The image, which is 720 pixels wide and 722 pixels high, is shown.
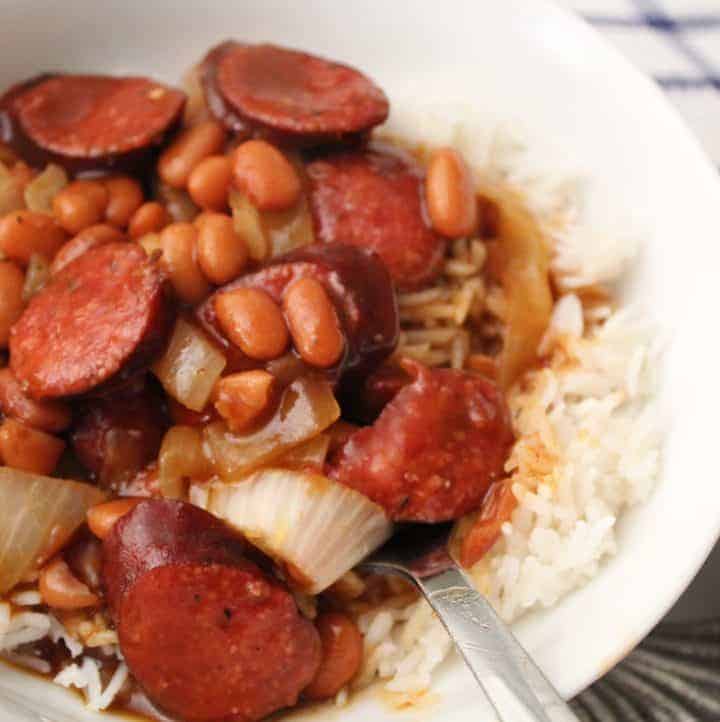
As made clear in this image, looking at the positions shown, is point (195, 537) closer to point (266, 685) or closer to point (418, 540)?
point (266, 685)

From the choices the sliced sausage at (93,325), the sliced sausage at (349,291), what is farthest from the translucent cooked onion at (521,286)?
the sliced sausage at (93,325)

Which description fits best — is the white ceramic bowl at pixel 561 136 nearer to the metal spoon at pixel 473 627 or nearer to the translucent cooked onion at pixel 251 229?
the metal spoon at pixel 473 627

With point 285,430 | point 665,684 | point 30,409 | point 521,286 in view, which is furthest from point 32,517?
point 665,684

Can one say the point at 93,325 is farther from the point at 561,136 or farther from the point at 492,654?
the point at 561,136

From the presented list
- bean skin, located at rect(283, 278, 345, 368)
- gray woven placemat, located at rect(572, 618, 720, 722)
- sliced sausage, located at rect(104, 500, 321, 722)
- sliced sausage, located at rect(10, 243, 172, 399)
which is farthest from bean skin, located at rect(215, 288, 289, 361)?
gray woven placemat, located at rect(572, 618, 720, 722)

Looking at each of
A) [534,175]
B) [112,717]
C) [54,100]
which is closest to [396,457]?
[112,717]

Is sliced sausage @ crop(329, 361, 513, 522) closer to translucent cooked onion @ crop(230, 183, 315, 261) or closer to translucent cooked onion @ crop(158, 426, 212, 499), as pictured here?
translucent cooked onion @ crop(158, 426, 212, 499)
